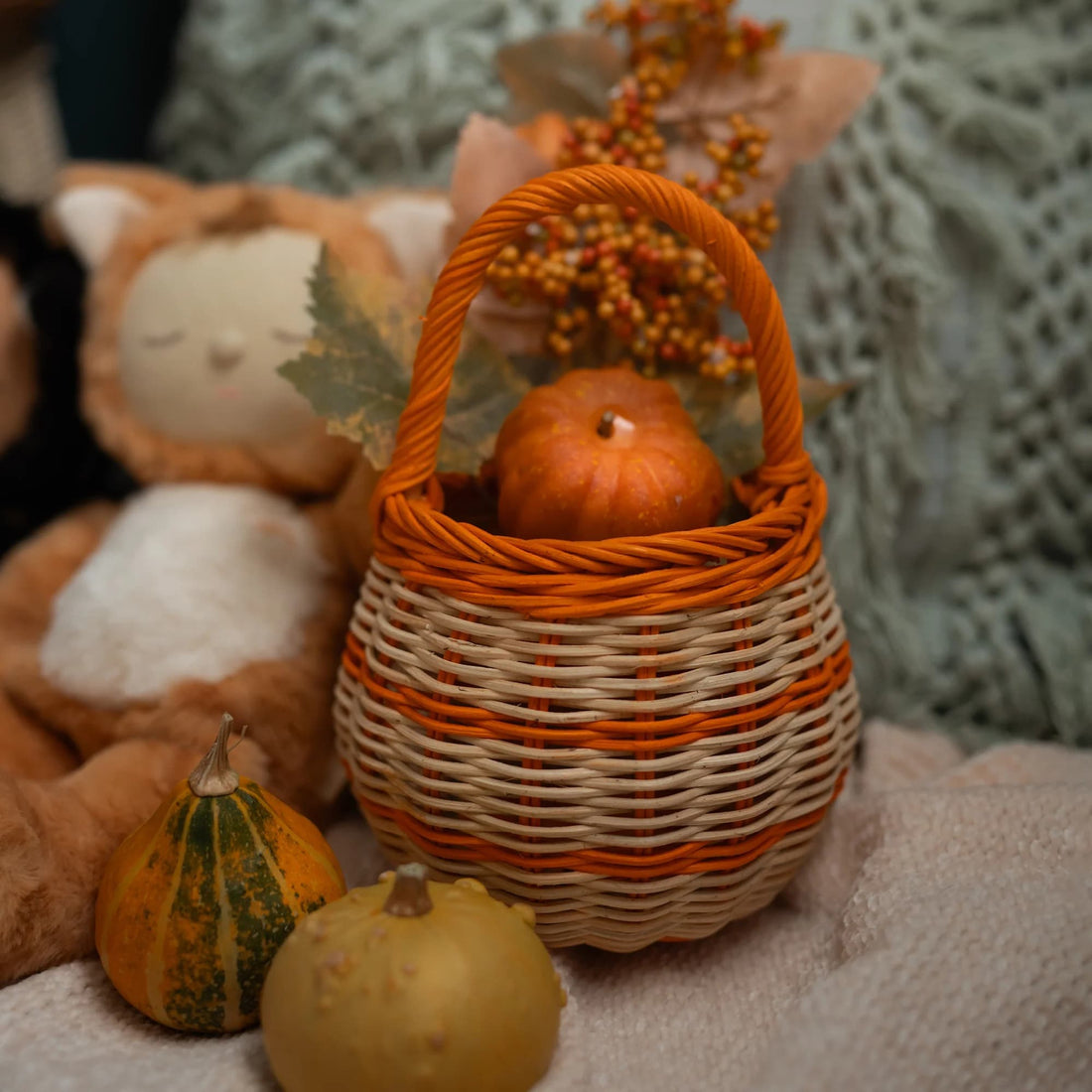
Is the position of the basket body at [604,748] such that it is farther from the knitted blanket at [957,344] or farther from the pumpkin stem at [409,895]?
the knitted blanket at [957,344]

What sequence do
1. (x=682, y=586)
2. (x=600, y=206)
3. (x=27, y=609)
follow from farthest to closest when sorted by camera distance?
(x=27, y=609) → (x=600, y=206) → (x=682, y=586)

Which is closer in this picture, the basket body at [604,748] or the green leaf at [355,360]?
the basket body at [604,748]

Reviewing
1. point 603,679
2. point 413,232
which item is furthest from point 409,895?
point 413,232

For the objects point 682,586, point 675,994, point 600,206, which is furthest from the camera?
point 600,206

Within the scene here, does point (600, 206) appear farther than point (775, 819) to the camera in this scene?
Yes

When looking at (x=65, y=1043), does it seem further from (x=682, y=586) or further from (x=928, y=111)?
(x=928, y=111)

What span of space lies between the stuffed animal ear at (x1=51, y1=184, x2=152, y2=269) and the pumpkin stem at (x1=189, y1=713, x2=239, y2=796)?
614 millimetres

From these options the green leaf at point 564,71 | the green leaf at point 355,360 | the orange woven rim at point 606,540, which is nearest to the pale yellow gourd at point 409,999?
the orange woven rim at point 606,540

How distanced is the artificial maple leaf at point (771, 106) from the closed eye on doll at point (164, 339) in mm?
452

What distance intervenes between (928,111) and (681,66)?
0.25 meters

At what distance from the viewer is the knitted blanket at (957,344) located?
92cm

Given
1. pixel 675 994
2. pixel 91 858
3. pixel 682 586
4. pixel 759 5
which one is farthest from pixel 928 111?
pixel 91 858

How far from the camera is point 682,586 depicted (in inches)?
23.4

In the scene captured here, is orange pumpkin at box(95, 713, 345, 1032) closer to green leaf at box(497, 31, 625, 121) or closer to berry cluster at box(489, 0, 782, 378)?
berry cluster at box(489, 0, 782, 378)
